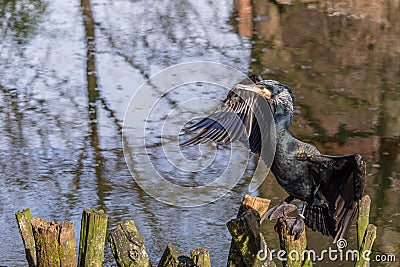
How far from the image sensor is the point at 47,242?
3.28m

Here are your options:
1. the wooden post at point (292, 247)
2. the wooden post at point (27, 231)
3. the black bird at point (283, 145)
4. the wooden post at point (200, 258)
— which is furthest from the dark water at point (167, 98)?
the wooden post at point (200, 258)

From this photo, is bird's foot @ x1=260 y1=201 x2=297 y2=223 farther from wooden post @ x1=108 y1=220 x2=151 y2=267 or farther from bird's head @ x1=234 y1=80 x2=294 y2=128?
wooden post @ x1=108 y1=220 x2=151 y2=267

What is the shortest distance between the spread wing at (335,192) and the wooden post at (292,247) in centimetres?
32

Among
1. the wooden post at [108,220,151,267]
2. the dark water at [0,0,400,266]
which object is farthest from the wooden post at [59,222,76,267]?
the dark water at [0,0,400,266]

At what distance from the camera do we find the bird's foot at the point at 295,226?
336 cm

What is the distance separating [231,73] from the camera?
8.42m

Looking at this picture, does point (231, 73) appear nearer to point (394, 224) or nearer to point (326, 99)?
point (326, 99)

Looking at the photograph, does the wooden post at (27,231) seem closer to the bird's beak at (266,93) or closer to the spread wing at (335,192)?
the bird's beak at (266,93)

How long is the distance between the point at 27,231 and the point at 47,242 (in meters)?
0.34

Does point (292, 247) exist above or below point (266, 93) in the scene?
below

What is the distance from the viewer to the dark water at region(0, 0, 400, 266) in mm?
5395

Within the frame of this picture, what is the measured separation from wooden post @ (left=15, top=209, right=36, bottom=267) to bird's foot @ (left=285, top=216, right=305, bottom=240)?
1135mm

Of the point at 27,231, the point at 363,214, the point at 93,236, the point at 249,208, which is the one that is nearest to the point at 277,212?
the point at 249,208

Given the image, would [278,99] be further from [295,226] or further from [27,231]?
[27,231]
